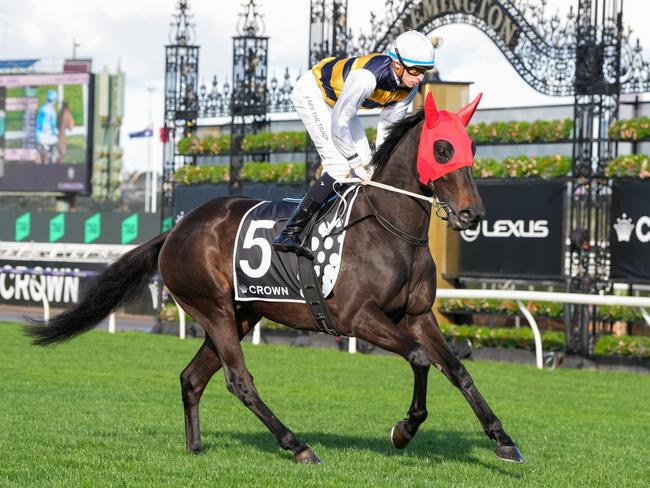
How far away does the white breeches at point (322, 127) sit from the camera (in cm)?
629

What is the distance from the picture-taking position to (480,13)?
14.3 meters

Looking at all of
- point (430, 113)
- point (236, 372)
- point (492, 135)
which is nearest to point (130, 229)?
point (492, 135)

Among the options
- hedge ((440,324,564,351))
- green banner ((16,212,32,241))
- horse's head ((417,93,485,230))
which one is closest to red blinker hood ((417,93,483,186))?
horse's head ((417,93,485,230))

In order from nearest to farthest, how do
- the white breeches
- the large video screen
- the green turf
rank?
the green turf → the white breeches → the large video screen

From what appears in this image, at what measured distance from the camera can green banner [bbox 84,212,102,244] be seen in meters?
29.1

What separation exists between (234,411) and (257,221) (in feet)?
7.35

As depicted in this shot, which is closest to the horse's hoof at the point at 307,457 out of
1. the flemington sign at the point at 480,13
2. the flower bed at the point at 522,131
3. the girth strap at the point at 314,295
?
the girth strap at the point at 314,295

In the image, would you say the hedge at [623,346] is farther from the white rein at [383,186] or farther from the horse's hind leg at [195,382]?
the white rein at [383,186]

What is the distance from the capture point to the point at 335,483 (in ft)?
17.7

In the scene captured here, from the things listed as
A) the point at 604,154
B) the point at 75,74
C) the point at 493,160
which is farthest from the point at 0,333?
the point at 75,74

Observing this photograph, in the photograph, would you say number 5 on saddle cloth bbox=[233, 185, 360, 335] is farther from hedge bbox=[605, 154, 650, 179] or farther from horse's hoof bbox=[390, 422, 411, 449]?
hedge bbox=[605, 154, 650, 179]

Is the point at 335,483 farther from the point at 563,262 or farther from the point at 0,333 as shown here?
the point at 0,333

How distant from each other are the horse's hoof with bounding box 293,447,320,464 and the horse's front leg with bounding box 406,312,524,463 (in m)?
0.72

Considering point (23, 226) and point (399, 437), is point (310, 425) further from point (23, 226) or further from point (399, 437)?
point (23, 226)
